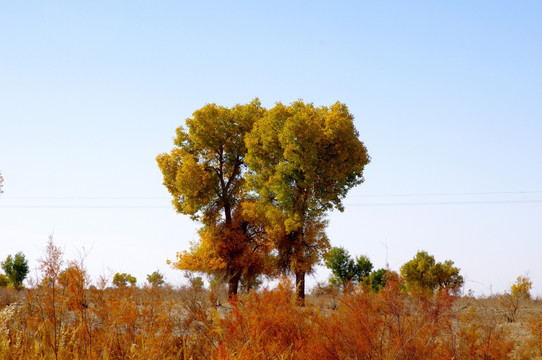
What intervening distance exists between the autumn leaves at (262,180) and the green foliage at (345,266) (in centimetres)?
2716

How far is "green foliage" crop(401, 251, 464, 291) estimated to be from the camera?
51.5 metres

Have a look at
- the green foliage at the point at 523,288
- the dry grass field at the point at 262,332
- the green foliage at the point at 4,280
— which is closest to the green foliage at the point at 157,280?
the dry grass field at the point at 262,332

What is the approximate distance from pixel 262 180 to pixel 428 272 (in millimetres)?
30374

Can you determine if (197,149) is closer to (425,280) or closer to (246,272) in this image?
(246,272)

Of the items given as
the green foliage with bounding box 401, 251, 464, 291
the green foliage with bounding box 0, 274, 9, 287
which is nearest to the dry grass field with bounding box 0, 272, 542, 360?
the green foliage with bounding box 401, 251, 464, 291

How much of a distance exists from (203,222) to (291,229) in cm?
641

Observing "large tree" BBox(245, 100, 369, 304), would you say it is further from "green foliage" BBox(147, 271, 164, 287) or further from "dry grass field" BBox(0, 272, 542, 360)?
"dry grass field" BBox(0, 272, 542, 360)

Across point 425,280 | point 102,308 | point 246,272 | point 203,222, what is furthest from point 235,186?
point 425,280

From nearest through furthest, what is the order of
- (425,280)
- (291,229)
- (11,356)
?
(11,356)
(291,229)
(425,280)

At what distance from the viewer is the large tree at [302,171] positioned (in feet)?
84.1

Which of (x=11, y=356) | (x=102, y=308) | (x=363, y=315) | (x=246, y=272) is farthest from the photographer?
(x=246, y=272)

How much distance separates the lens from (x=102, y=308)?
11.9 meters

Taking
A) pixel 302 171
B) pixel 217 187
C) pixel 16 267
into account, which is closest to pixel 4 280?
pixel 16 267

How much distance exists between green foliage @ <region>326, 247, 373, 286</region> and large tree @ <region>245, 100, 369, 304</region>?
95.0ft
